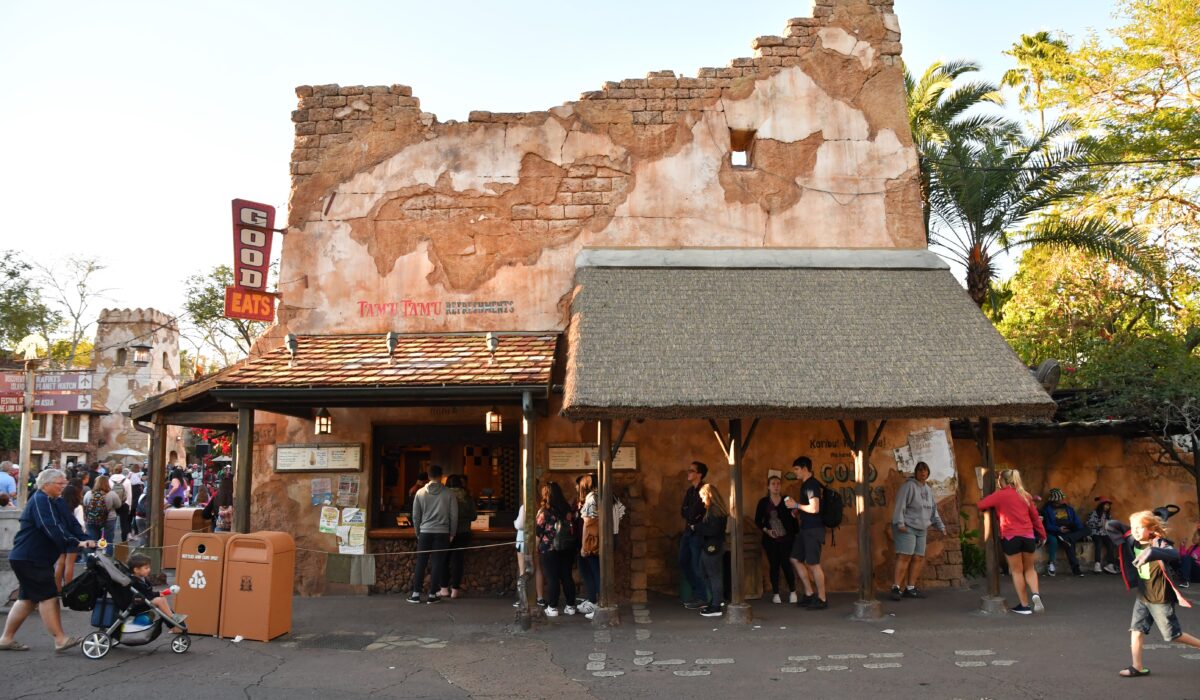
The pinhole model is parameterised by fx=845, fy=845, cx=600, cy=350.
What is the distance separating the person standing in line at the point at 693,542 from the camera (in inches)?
388

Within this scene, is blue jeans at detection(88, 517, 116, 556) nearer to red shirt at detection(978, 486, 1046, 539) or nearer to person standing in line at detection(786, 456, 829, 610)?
person standing in line at detection(786, 456, 829, 610)

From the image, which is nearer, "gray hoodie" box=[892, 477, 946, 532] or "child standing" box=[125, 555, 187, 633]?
"child standing" box=[125, 555, 187, 633]

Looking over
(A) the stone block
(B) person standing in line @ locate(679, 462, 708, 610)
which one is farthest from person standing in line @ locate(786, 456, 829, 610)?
(A) the stone block

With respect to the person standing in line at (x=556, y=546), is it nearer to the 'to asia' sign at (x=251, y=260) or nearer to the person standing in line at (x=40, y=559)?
the person standing in line at (x=40, y=559)

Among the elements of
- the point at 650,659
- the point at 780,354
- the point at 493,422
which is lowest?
the point at 650,659

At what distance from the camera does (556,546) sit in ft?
32.3

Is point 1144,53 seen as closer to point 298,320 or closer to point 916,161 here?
point 916,161

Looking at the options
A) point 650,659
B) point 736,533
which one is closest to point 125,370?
point 736,533

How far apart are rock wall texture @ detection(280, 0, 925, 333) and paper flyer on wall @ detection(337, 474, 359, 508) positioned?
6.99 ft

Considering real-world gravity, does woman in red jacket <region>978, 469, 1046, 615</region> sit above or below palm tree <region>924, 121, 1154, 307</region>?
below

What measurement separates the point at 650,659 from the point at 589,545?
6.99ft

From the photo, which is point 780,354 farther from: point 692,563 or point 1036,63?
point 1036,63

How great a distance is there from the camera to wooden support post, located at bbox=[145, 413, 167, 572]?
1216cm

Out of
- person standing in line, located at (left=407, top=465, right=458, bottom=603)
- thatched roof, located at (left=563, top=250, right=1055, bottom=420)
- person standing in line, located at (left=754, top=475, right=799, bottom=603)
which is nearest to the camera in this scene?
thatched roof, located at (left=563, top=250, right=1055, bottom=420)
